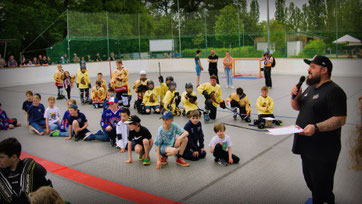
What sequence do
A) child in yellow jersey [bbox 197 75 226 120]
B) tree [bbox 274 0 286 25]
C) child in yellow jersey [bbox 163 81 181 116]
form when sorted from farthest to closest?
child in yellow jersey [bbox 163 81 181 116] < child in yellow jersey [bbox 197 75 226 120] < tree [bbox 274 0 286 25]

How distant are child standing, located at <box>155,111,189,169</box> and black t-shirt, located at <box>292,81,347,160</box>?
102 inches

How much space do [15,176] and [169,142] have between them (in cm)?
294

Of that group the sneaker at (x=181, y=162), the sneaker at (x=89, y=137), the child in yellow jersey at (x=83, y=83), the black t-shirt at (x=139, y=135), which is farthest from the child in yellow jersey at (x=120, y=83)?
the sneaker at (x=181, y=162)

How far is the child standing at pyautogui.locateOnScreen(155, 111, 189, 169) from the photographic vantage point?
5637mm

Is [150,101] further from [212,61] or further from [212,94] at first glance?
[212,61]

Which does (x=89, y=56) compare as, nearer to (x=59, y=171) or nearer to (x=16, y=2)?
(x=59, y=171)

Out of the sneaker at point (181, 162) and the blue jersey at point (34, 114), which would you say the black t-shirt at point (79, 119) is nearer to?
the blue jersey at point (34, 114)

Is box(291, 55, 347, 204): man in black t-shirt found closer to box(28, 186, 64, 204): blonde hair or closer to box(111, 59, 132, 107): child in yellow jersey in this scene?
box(28, 186, 64, 204): blonde hair

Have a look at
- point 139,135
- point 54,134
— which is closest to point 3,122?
point 54,134

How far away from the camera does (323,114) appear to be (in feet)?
10.7

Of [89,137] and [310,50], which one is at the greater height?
[310,50]

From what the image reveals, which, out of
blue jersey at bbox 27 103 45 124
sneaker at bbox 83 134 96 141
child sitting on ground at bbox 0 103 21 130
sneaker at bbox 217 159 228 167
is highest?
blue jersey at bbox 27 103 45 124

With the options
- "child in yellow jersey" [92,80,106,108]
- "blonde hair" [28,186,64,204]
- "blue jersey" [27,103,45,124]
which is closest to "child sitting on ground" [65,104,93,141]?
"blue jersey" [27,103,45,124]

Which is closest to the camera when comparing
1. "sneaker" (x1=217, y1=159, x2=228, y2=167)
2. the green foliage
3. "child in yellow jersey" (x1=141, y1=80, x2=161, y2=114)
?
"sneaker" (x1=217, y1=159, x2=228, y2=167)
